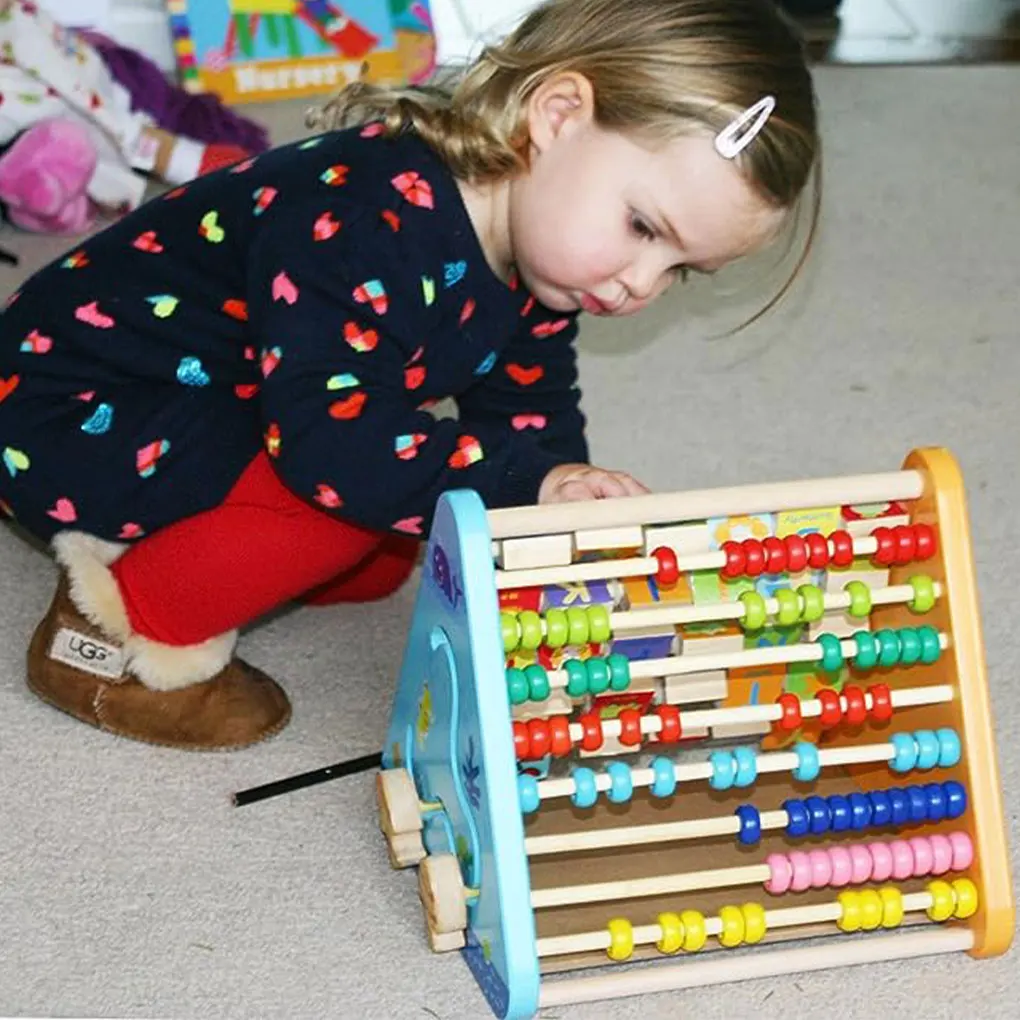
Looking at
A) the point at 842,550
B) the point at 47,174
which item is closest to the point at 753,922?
Result: the point at 842,550

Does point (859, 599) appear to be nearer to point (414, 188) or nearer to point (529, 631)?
point (529, 631)

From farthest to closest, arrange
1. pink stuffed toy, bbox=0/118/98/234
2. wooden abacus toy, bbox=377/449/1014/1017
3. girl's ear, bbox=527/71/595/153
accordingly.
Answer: pink stuffed toy, bbox=0/118/98/234 < girl's ear, bbox=527/71/595/153 < wooden abacus toy, bbox=377/449/1014/1017

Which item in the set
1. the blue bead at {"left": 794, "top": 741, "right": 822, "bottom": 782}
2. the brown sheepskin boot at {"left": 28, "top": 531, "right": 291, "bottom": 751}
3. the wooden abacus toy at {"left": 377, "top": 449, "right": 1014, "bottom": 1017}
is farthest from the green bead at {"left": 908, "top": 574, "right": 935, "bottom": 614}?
the brown sheepskin boot at {"left": 28, "top": 531, "right": 291, "bottom": 751}

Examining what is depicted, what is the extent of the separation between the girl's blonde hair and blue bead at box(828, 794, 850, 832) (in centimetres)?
36

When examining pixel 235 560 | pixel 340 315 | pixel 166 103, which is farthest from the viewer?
pixel 166 103

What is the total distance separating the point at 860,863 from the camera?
103cm

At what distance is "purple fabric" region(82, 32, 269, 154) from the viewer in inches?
71.9

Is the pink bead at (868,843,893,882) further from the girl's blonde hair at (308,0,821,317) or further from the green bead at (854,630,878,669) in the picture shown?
the girl's blonde hair at (308,0,821,317)

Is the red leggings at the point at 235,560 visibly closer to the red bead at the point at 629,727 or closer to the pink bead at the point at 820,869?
the red bead at the point at 629,727

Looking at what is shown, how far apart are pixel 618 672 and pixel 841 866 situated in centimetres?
17

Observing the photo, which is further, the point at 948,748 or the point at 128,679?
the point at 128,679

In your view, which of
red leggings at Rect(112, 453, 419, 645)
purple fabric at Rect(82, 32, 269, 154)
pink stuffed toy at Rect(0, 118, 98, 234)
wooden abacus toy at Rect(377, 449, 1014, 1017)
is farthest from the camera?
purple fabric at Rect(82, 32, 269, 154)

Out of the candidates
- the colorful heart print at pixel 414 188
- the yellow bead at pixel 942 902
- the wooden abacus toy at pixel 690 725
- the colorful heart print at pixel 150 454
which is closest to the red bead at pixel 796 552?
the wooden abacus toy at pixel 690 725

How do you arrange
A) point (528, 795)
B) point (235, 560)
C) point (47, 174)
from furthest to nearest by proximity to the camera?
point (47, 174), point (235, 560), point (528, 795)
